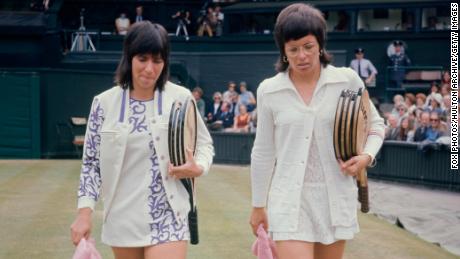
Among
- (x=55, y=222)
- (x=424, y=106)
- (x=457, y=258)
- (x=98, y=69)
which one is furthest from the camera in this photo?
(x=98, y=69)

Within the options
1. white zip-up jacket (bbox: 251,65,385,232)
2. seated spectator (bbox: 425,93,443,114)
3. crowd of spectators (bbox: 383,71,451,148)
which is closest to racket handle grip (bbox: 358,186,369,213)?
white zip-up jacket (bbox: 251,65,385,232)

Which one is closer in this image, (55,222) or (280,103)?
(280,103)

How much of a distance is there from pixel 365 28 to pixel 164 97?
80.3 ft

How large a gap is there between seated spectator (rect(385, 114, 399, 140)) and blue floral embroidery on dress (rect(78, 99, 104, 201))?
46.6 feet

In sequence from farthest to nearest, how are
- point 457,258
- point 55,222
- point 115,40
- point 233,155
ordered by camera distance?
point 115,40 → point 233,155 → point 55,222 → point 457,258

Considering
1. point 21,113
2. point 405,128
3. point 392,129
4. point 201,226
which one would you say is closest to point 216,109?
point 21,113

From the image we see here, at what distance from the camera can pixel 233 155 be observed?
78.0 feet

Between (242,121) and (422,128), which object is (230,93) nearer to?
(242,121)

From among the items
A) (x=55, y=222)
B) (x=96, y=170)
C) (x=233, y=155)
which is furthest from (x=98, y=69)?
(x=96, y=170)

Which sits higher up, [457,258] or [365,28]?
[365,28]

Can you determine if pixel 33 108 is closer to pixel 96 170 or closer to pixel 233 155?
pixel 233 155

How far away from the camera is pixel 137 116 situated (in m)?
5.32

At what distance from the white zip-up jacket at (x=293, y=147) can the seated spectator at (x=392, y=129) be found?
13837mm

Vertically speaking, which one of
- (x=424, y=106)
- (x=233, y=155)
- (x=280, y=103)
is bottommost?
(x=233, y=155)
